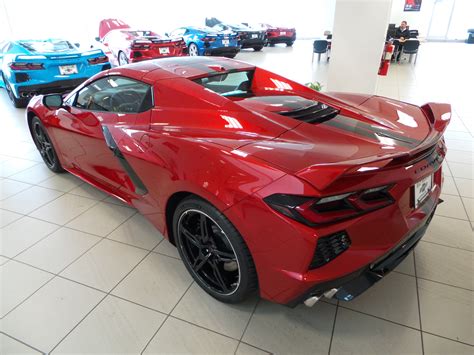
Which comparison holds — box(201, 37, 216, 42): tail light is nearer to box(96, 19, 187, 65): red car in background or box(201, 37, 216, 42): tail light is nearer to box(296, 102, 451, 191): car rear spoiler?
box(96, 19, 187, 65): red car in background

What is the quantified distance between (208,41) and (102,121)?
8682 millimetres

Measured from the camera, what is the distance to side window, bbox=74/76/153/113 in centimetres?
208

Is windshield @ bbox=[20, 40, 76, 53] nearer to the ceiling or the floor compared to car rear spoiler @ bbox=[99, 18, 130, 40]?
nearer to the floor

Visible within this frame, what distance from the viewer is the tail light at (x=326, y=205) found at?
3.80 ft

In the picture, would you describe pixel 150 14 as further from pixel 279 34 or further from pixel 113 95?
pixel 113 95

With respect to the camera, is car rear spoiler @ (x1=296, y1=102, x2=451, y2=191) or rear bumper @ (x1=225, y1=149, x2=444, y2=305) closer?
car rear spoiler @ (x1=296, y1=102, x2=451, y2=191)

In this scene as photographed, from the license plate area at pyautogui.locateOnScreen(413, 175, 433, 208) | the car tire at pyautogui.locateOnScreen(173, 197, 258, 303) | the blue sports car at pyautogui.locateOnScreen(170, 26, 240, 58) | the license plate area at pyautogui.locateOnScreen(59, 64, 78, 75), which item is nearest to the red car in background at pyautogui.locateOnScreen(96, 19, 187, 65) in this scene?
the blue sports car at pyautogui.locateOnScreen(170, 26, 240, 58)

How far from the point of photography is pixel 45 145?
314 centimetres

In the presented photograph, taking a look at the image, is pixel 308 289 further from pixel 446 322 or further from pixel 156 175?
pixel 156 175

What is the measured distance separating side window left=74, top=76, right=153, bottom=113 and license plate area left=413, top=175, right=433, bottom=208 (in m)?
1.57

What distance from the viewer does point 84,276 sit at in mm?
1958

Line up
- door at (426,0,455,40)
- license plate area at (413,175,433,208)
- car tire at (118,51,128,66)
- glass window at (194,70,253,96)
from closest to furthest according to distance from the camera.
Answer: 1. license plate area at (413,175,433,208)
2. glass window at (194,70,253,96)
3. car tire at (118,51,128,66)
4. door at (426,0,455,40)

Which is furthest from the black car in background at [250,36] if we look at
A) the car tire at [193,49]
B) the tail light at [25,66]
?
the tail light at [25,66]

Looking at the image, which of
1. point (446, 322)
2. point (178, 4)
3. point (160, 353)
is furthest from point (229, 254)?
point (178, 4)
